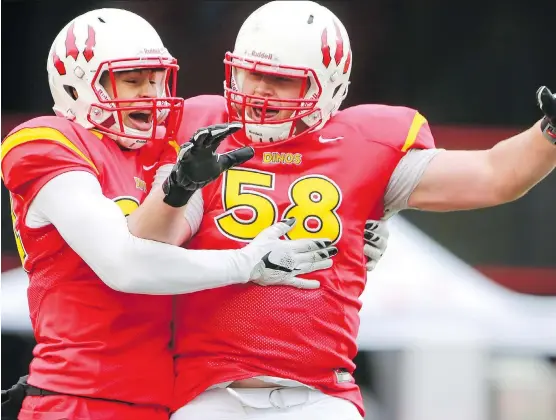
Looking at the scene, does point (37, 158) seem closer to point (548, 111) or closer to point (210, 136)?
point (210, 136)

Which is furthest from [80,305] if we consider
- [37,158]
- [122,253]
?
[37,158]

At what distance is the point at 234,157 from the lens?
2320 mm

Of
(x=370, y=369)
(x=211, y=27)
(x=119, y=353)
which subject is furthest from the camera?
(x=211, y=27)

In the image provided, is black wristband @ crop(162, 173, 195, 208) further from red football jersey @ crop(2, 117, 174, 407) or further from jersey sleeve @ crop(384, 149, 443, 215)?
jersey sleeve @ crop(384, 149, 443, 215)

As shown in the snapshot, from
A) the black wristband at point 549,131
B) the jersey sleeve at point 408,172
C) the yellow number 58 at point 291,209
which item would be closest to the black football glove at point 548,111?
the black wristband at point 549,131

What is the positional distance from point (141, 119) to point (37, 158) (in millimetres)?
280

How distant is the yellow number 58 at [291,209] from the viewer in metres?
2.49

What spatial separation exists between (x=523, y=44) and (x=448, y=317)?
1.47 meters

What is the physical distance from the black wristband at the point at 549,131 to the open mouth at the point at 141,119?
Result: 796mm

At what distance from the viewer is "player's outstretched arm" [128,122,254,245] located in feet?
7.39

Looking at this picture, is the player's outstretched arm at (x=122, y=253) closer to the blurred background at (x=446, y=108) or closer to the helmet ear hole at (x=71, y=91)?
the helmet ear hole at (x=71, y=91)

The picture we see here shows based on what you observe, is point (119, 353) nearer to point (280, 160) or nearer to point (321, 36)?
point (280, 160)

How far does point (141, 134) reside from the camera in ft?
8.27

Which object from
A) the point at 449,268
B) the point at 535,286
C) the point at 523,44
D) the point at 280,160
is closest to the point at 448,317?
the point at 449,268
